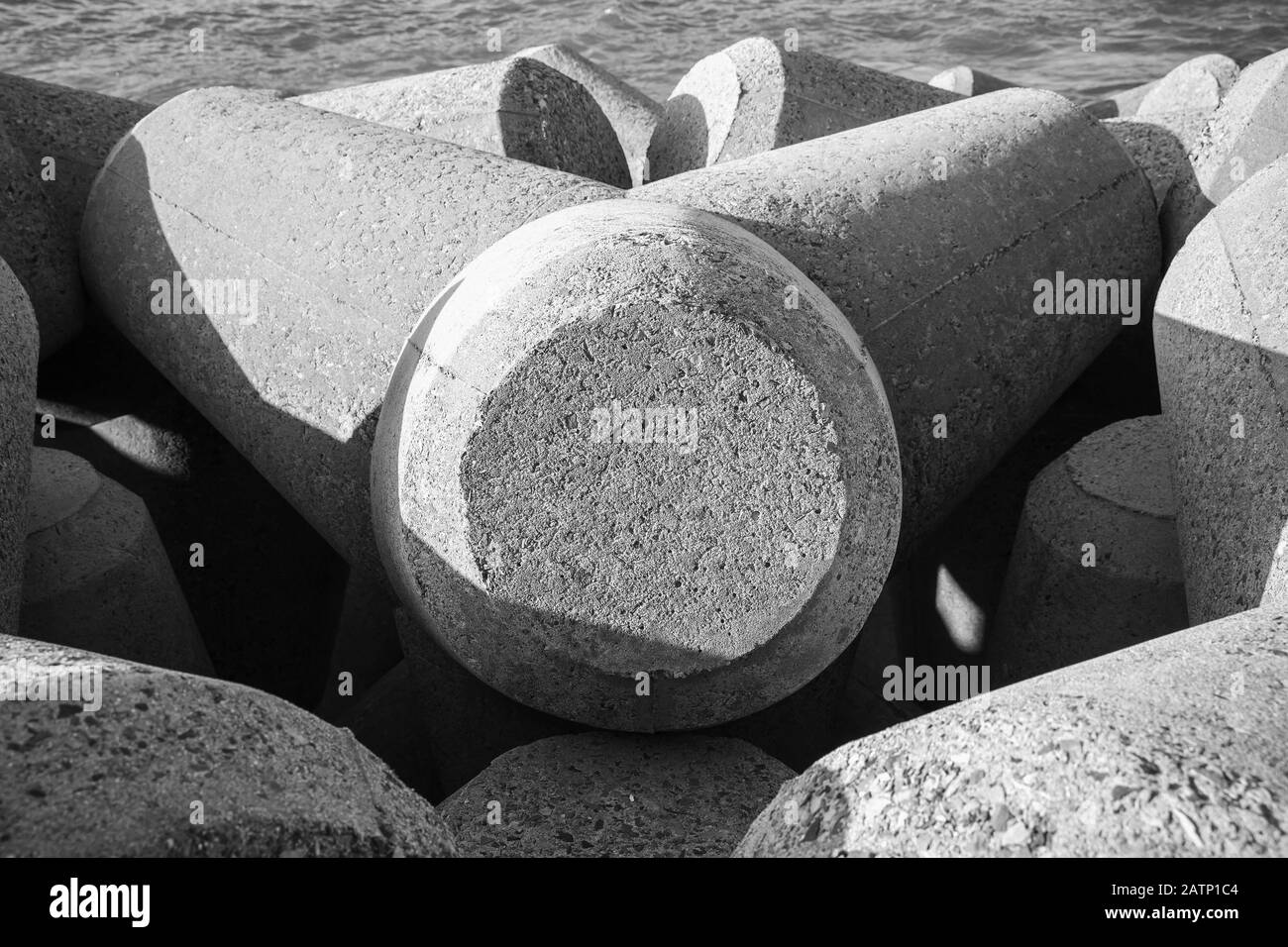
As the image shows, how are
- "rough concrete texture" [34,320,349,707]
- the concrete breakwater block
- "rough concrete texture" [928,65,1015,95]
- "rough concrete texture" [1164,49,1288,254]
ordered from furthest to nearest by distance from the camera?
"rough concrete texture" [928,65,1015,95] → "rough concrete texture" [34,320,349,707] → "rough concrete texture" [1164,49,1288,254] → the concrete breakwater block

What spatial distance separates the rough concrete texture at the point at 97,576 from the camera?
2701 millimetres

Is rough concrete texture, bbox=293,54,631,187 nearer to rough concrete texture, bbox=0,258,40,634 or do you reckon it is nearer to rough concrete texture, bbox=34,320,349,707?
rough concrete texture, bbox=34,320,349,707

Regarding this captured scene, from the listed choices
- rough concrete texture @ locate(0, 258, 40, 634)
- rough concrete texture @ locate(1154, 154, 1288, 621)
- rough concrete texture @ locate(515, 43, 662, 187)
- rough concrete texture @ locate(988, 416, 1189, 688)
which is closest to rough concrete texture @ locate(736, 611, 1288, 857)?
rough concrete texture @ locate(1154, 154, 1288, 621)

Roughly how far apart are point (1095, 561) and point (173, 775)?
2.02 m

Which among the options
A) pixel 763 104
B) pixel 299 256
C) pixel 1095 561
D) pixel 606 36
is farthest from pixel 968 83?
pixel 606 36

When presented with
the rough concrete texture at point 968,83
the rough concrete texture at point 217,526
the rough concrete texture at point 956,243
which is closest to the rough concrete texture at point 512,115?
the rough concrete texture at point 956,243

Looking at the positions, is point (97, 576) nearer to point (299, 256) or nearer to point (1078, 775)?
point (299, 256)

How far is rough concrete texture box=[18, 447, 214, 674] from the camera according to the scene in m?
2.70

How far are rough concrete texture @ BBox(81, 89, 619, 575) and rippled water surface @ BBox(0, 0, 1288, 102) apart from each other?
4595 millimetres

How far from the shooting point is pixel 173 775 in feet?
4.17
